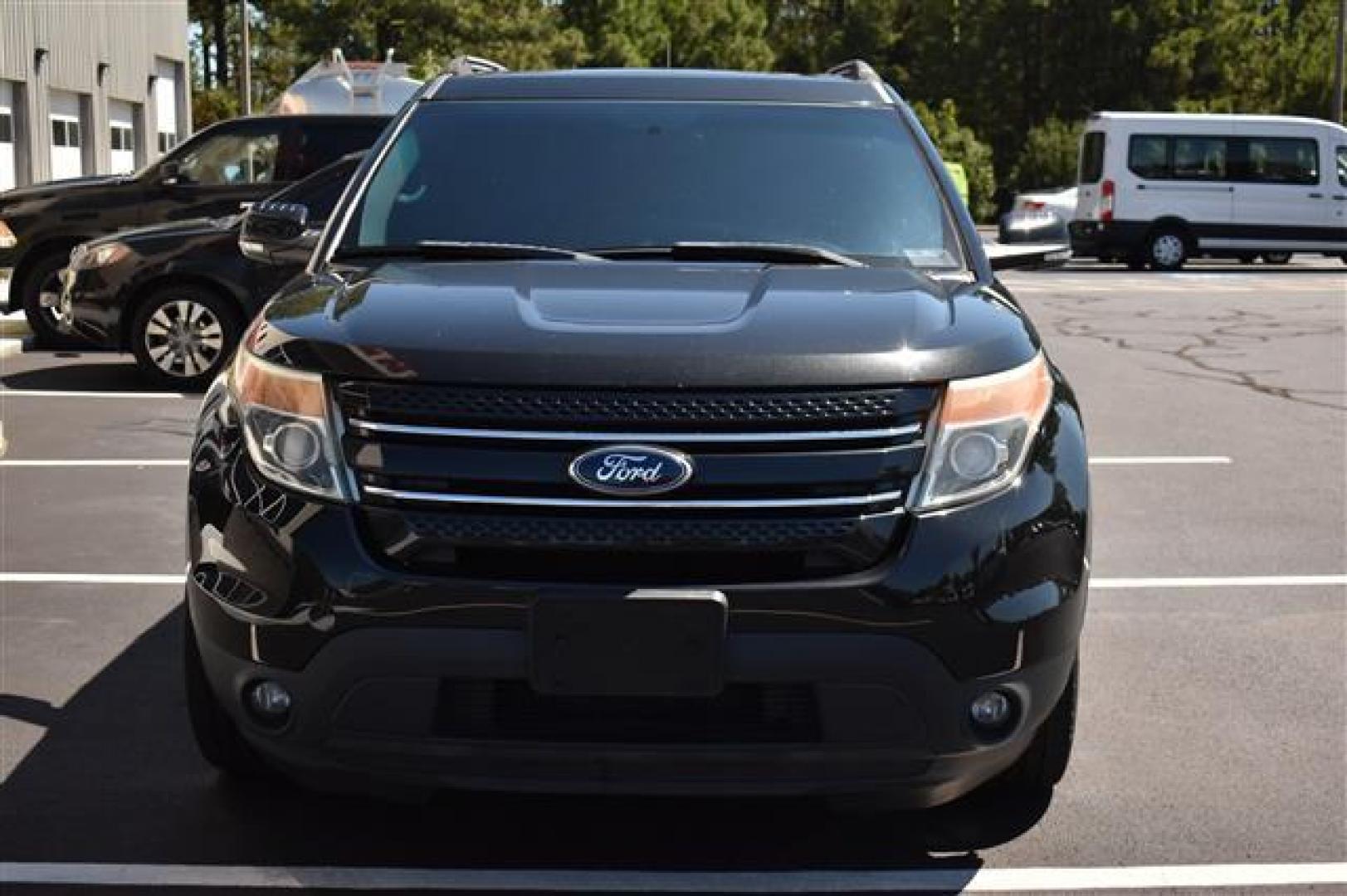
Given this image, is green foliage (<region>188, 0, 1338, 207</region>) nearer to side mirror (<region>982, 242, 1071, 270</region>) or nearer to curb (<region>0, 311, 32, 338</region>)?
curb (<region>0, 311, 32, 338</region>)

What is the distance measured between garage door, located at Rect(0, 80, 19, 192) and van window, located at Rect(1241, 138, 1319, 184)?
19540 millimetres

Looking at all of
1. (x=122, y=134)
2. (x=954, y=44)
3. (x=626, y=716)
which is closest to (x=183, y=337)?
(x=626, y=716)

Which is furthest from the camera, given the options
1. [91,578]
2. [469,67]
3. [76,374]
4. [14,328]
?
[14,328]

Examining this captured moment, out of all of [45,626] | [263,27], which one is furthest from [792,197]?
[263,27]

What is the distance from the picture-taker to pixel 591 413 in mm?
3377

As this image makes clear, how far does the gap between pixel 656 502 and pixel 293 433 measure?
2.35 feet

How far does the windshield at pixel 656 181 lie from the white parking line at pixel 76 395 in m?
7.19

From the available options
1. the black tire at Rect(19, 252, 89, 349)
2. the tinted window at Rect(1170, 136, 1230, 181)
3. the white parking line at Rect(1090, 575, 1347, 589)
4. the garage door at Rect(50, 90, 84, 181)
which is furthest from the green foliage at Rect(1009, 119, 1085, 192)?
the white parking line at Rect(1090, 575, 1347, 589)

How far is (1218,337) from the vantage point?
670 inches

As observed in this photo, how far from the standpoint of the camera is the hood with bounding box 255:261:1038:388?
11.2 ft

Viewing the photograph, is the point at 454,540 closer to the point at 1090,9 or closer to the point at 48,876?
the point at 48,876

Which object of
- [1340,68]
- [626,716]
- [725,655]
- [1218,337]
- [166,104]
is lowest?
[1218,337]

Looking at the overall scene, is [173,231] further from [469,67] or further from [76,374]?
[469,67]

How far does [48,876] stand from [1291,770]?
9.45ft
